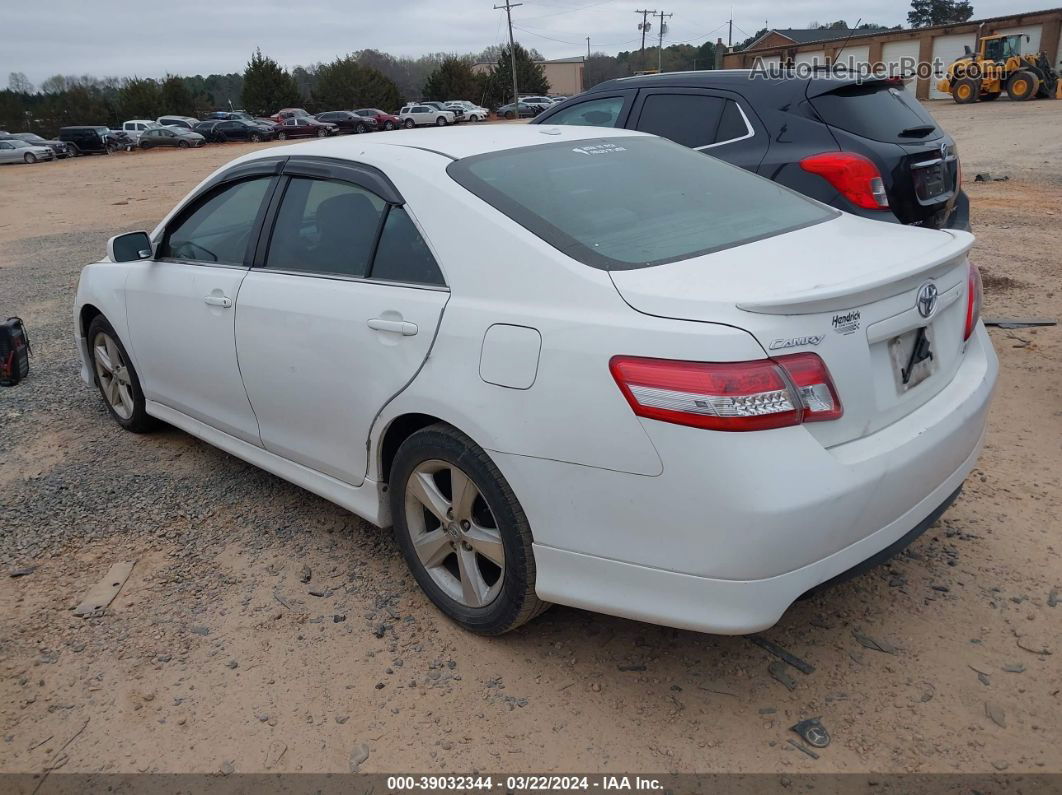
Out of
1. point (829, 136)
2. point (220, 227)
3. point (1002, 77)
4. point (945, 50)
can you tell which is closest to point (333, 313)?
point (220, 227)

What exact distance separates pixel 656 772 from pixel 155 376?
3.18 m

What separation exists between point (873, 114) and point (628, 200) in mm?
2986

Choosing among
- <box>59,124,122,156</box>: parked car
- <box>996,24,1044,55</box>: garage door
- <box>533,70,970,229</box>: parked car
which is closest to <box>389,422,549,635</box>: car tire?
<box>533,70,970,229</box>: parked car

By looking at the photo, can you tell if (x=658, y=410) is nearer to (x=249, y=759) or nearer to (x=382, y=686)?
(x=382, y=686)

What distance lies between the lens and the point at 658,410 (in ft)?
7.02

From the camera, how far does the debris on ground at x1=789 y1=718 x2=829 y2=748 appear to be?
235 centimetres

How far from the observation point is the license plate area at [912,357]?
242 centimetres

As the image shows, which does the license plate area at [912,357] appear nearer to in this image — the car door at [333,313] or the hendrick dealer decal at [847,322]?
the hendrick dealer decal at [847,322]

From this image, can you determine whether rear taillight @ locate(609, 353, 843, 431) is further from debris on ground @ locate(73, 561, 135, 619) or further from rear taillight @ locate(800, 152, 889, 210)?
rear taillight @ locate(800, 152, 889, 210)

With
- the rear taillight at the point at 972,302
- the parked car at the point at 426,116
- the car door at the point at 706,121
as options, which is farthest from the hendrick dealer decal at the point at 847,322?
the parked car at the point at 426,116

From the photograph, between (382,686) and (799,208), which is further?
(799,208)

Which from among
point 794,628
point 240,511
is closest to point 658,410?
point 794,628

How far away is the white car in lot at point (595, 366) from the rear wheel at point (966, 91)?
1505 inches

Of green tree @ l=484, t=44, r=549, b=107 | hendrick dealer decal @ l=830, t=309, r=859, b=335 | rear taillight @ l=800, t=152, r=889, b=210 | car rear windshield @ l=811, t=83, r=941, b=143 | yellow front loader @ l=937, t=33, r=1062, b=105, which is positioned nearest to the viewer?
hendrick dealer decal @ l=830, t=309, r=859, b=335
